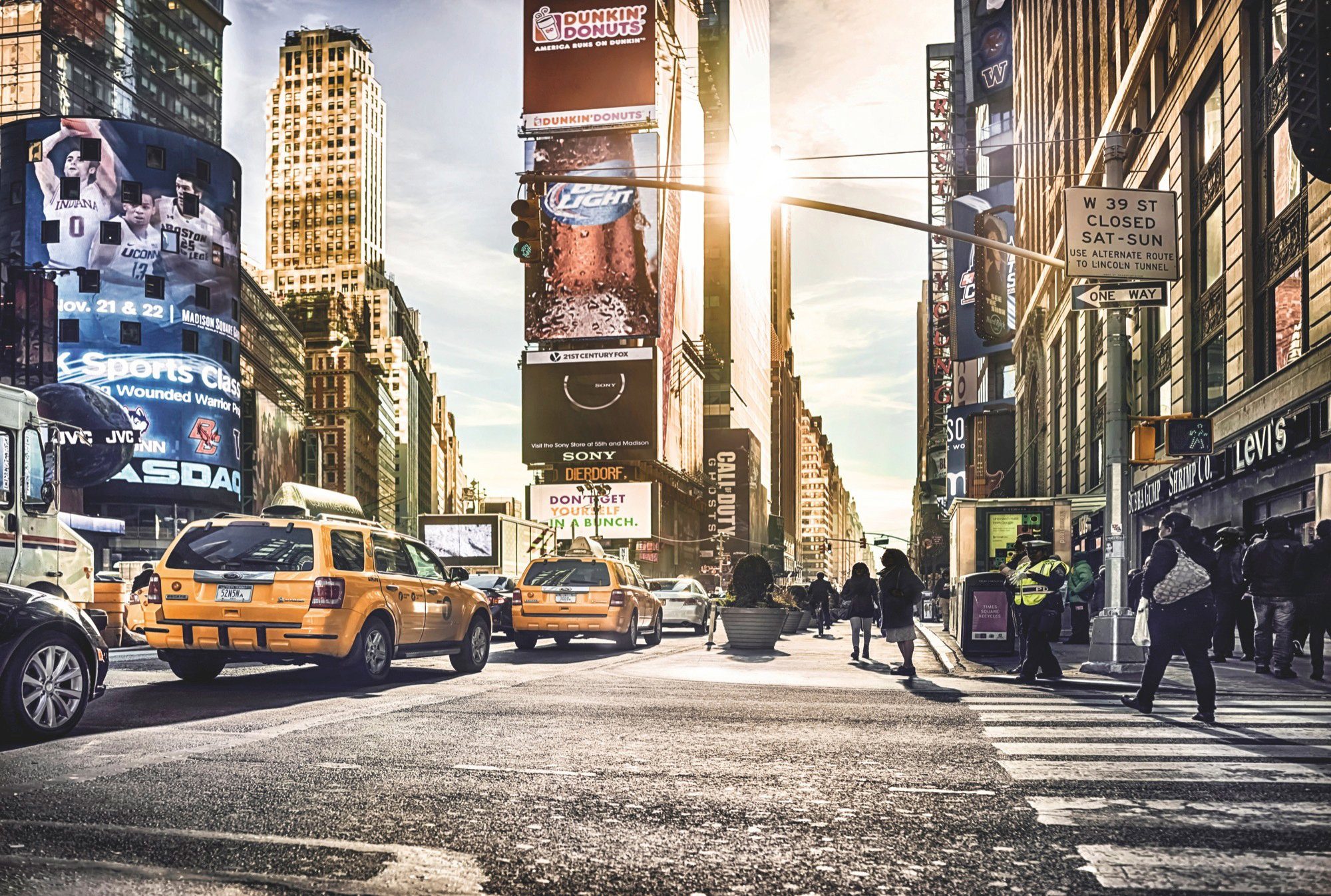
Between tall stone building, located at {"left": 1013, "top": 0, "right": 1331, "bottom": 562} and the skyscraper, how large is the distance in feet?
184

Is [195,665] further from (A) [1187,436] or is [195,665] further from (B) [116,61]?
(B) [116,61]

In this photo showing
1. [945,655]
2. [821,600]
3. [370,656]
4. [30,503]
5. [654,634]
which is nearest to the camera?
[30,503]

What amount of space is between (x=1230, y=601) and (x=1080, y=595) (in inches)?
186

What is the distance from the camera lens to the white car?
105 ft

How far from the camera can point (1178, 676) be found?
15.4 meters

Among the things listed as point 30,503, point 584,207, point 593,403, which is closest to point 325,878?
point 30,503

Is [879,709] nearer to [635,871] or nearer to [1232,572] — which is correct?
[635,871]

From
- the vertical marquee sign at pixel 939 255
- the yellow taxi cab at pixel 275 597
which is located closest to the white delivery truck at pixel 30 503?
the yellow taxi cab at pixel 275 597

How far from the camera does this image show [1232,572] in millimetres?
16672

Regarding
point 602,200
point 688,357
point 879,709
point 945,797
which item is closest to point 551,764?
point 945,797

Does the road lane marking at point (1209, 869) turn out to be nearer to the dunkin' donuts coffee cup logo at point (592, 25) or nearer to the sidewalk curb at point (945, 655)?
the sidewalk curb at point (945, 655)

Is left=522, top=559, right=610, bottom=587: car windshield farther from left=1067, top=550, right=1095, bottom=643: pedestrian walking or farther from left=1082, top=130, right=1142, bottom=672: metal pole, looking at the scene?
left=1082, top=130, right=1142, bottom=672: metal pole

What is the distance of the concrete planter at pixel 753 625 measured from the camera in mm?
22188

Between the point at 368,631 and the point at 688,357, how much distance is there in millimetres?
122543
